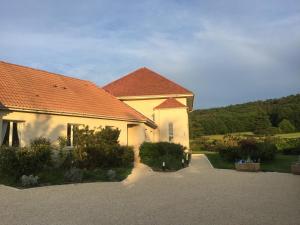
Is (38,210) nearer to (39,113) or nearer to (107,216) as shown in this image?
(107,216)

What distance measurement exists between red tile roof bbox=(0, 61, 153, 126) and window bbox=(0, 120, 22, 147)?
1.07m

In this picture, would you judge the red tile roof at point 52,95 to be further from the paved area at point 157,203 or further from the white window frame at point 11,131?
the paved area at point 157,203

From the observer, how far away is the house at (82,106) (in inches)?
758

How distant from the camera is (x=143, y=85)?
35688 millimetres

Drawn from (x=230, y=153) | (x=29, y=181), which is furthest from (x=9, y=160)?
(x=230, y=153)

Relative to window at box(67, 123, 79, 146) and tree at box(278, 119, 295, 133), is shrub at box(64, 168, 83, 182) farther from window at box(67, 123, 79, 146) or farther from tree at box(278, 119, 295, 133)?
tree at box(278, 119, 295, 133)

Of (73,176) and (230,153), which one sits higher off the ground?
(230,153)

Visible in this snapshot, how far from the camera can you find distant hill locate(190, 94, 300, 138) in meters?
56.9

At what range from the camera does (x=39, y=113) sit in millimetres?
20062

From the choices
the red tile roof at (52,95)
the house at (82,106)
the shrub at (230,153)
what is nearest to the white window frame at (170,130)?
the house at (82,106)

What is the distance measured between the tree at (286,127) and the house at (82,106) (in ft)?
87.3

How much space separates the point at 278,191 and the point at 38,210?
8.35 m

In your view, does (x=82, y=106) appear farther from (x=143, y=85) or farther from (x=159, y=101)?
(x=143, y=85)

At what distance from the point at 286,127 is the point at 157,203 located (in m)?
50.4
